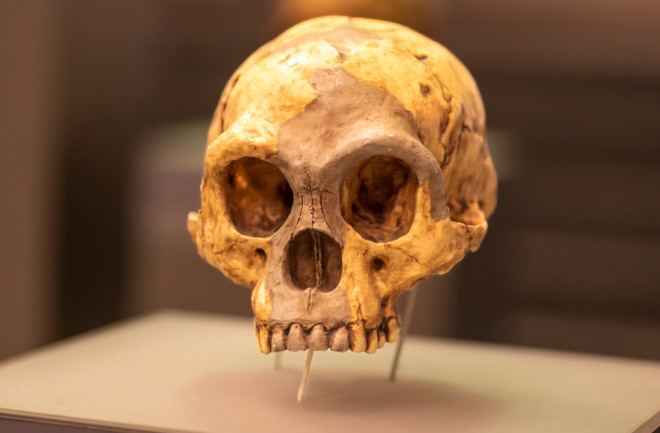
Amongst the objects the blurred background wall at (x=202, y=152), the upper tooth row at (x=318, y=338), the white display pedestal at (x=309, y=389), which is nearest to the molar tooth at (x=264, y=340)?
the upper tooth row at (x=318, y=338)

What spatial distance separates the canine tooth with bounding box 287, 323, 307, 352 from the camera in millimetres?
1360

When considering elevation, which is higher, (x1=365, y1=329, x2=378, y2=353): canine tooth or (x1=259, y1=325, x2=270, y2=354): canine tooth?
(x1=365, y1=329, x2=378, y2=353): canine tooth

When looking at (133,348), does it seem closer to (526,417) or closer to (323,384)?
(323,384)

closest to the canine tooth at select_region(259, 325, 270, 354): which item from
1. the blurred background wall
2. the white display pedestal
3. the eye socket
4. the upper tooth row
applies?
the upper tooth row

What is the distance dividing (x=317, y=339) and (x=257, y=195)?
12.1 inches

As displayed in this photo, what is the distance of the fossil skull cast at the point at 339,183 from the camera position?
1.39 m

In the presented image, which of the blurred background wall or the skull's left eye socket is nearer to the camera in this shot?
the skull's left eye socket

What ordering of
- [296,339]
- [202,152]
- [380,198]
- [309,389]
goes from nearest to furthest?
[296,339] < [380,198] < [309,389] < [202,152]

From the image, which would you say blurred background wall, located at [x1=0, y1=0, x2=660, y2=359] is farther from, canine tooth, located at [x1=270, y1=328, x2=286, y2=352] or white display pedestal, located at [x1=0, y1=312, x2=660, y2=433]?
canine tooth, located at [x1=270, y1=328, x2=286, y2=352]

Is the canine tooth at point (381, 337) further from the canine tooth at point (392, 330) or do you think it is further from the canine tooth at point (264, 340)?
the canine tooth at point (264, 340)

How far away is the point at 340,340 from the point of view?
1366mm

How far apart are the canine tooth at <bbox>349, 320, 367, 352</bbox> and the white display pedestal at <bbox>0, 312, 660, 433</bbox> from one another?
13 cm

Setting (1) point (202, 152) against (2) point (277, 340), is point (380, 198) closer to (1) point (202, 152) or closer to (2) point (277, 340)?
(2) point (277, 340)

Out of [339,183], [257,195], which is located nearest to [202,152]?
[257,195]
